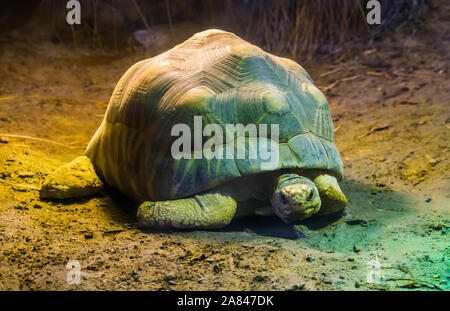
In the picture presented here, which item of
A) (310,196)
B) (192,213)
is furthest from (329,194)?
(192,213)

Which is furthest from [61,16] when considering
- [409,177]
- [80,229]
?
[409,177]

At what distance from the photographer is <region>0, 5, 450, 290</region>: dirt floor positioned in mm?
2561

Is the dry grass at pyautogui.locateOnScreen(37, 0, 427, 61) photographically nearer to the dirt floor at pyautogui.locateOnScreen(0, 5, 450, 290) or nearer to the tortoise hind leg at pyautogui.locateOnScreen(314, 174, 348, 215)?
the dirt floor at pyautogui.locateOnScreen(0, 5, 450, 290)

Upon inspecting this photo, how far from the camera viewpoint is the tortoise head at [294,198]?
122 inches

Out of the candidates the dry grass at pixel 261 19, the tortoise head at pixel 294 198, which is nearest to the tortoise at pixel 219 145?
the tortoise head at pixel 294 198

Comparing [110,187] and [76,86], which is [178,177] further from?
[76,86]

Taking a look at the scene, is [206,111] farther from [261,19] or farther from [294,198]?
[261,19]

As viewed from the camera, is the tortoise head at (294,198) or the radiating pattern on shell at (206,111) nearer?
the tortoise head at (294,198)

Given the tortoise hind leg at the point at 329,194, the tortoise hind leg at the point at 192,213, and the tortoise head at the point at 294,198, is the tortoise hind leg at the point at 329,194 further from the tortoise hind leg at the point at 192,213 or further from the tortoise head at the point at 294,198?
the tortoise hind leg at the point at 192,213

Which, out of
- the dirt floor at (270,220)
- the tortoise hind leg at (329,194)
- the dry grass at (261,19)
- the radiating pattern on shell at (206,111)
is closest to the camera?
the dirt floor at (270,220)

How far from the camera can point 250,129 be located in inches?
131

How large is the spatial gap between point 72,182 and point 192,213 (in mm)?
1207

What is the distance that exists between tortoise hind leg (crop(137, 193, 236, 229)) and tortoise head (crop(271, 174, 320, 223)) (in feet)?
1.08

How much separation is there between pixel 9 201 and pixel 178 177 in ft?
4.46
